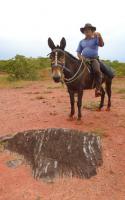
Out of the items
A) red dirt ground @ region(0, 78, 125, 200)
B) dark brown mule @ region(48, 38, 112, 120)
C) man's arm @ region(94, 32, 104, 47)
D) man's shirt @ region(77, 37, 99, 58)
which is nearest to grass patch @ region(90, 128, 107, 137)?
red dirt ground @ region(0, 78, 125, 200)

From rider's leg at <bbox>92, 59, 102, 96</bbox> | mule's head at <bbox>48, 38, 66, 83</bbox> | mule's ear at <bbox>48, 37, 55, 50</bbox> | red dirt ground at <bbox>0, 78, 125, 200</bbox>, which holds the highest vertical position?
mule's ear at <bbox>48, 37, 55, 50</bbox>

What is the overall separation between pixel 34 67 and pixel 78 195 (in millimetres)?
19049

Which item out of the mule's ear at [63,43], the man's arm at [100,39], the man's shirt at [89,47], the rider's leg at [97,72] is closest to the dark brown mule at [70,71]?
the mule's ear at [63,43]

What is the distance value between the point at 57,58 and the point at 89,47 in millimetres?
1380

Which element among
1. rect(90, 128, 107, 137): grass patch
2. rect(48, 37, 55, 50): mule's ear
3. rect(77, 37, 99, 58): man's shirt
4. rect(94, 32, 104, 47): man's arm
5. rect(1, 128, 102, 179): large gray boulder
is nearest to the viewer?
rect(1, 128, 102, 179): large gray boulder

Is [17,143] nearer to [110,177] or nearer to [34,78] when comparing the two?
[110,177]

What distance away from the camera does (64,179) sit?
6.57 metres

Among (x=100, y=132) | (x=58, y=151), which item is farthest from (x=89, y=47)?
(x=58, y=151)

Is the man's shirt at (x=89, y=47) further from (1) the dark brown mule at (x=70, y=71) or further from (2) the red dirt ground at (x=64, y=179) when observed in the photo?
(2) the red dirt ground at (x=64, y=179)

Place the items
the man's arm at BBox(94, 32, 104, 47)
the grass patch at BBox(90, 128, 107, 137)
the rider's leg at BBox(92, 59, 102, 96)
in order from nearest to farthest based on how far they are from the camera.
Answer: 1. the grass patch at BBox(90, 128, 107, 137)
2. the man's arm at BBox(94, 32, 104, 47)
3. the rider's leg at BBox(92, 59, 102, 96)

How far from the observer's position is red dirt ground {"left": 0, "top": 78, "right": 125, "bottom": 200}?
6180 mm

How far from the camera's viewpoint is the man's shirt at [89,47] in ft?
31.1

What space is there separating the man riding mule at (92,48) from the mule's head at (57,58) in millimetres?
1002

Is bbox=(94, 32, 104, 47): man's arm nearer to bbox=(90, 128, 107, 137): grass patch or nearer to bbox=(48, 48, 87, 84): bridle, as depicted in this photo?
bbox=(48, 48, 87, 84): bridle
